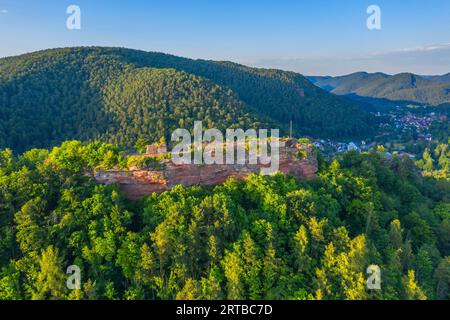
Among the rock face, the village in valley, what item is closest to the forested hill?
the village in valley

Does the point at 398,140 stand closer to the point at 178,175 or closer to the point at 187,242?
the point at 178,175

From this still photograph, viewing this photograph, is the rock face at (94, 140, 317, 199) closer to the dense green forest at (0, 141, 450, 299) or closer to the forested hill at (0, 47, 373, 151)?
the dense green forest at (0, 141, 450, 299)

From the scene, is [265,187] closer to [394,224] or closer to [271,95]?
[394,224]

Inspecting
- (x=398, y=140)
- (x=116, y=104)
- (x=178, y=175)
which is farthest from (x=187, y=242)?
(x=398, y=140)

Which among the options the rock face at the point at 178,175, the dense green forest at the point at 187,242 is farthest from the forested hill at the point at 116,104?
the dense green forest at the point at 187,242

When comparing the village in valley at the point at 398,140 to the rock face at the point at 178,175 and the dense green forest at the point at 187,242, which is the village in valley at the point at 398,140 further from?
the dense green forest at the point at 187,242

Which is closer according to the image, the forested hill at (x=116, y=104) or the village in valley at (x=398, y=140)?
the forested hill at (x=116, y=104)
